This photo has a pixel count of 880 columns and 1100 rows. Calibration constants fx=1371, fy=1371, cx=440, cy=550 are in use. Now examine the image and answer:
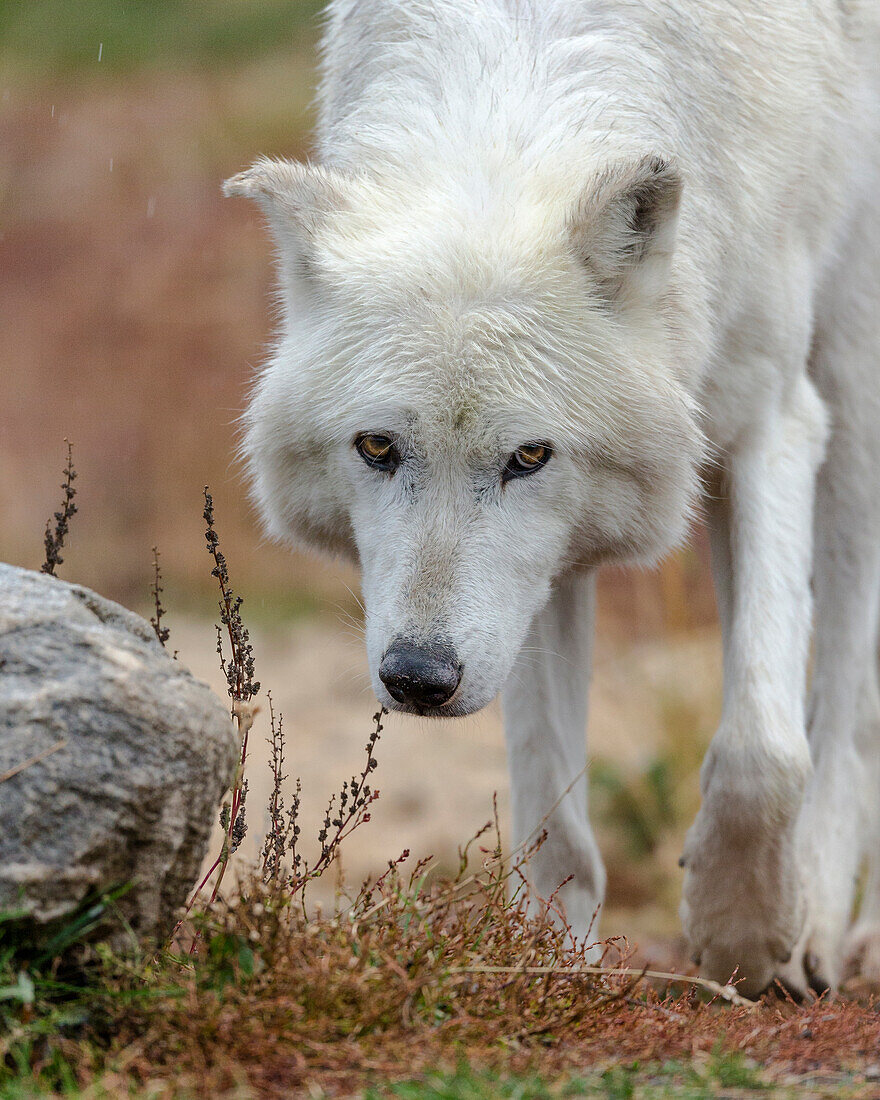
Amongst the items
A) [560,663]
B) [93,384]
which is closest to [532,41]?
[560,663]

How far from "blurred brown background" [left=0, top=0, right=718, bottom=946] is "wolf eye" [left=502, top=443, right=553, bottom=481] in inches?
159

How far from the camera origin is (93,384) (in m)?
13.4

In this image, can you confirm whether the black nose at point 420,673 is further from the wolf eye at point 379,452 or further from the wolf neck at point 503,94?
the wolf neck at point 503,94

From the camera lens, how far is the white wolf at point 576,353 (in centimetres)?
306

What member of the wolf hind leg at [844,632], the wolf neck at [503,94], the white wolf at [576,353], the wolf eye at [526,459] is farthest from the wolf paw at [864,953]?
the wolf neck at [503,94]

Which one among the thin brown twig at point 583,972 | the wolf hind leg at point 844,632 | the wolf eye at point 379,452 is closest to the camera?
the thin brown twig at point 583,972

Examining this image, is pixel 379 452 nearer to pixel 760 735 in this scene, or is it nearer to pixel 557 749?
pixel 760 735

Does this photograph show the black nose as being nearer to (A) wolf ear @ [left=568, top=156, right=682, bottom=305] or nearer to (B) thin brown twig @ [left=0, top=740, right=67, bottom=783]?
(B) thin brown twig @ [left=0, top=740, right=67, bottom=783]

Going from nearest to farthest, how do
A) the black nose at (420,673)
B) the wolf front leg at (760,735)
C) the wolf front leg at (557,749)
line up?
1. the black nose at (420,673)
2. the wolf front leg at (760,735)
3. the wolf front leg at (557,749)

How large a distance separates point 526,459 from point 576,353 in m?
0.28

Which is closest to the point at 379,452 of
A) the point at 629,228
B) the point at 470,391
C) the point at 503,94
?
the point at 470,391

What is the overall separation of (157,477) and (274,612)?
229cm

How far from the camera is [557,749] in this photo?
4.31 meters

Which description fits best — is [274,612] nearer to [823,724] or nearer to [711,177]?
[823,724]
